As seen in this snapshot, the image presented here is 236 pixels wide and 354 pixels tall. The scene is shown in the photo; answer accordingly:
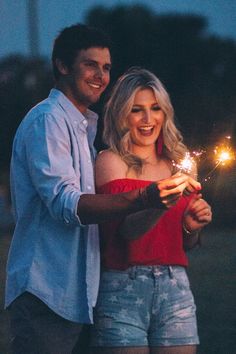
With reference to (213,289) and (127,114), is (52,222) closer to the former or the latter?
(127,114)

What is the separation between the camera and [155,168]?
9.87 ft

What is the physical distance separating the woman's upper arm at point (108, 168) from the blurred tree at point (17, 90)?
2.47 metres

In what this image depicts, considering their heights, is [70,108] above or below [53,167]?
above

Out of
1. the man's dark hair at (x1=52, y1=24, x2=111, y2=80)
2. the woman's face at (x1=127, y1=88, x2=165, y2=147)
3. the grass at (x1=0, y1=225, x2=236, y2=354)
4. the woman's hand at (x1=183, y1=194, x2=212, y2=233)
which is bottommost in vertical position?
the grass at (x1=0, y1=225, x2=236, y2=354)

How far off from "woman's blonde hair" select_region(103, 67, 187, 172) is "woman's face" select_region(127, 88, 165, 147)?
2 centimetres

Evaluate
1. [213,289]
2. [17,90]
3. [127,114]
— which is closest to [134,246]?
[127,114]

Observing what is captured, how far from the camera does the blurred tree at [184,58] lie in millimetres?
4539

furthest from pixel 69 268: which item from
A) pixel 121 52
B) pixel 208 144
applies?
pixel 121 52

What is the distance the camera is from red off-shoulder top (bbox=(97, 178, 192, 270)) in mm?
2854

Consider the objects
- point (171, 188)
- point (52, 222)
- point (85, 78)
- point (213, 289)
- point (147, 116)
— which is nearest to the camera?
point (171, 188)

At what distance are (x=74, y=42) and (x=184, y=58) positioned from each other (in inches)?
75.3

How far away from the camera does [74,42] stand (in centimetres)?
289

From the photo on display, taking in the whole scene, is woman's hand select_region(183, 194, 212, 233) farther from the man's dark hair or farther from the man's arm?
the man's dark hair

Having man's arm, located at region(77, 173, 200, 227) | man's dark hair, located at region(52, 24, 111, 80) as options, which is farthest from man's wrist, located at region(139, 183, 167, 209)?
man's dark hair, located at region(52, 24, 111, 80)
